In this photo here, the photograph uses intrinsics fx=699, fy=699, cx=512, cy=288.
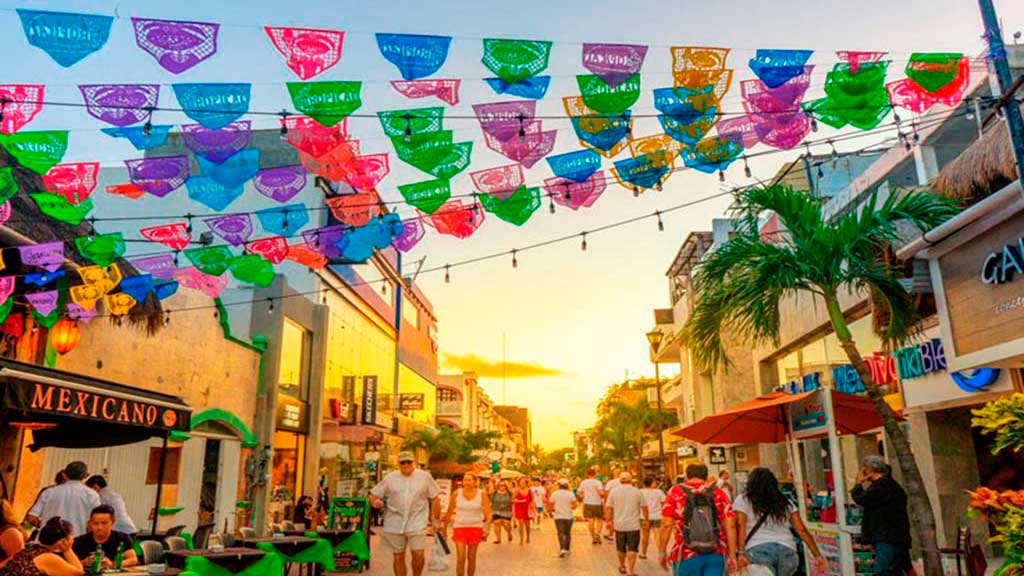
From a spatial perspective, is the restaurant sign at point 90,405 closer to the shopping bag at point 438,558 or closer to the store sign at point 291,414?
the shopping bag at point 438,558

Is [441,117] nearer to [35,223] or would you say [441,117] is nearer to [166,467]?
[35,223]

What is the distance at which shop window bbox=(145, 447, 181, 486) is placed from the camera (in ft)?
48.8

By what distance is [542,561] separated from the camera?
13922 millimetres

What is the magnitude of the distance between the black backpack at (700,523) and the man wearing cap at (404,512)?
3.16m

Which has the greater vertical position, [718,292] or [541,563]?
[718,292]

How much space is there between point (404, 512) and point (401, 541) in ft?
1.11

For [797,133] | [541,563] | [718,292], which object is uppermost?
[797,133]

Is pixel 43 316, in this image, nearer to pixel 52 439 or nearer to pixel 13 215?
pixel 13 215

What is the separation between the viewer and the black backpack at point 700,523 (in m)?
6.47

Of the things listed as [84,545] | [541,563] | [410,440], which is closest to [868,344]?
[541,563]

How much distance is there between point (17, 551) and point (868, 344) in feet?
45.6

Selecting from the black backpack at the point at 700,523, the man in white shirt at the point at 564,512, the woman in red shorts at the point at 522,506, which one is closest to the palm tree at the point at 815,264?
the black backpack at the point at 700,523

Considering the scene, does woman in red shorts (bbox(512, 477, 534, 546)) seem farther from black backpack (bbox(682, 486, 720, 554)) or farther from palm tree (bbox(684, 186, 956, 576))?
black backpack (bbox(682, 486, 720, 554))

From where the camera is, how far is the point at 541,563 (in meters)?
13.5
